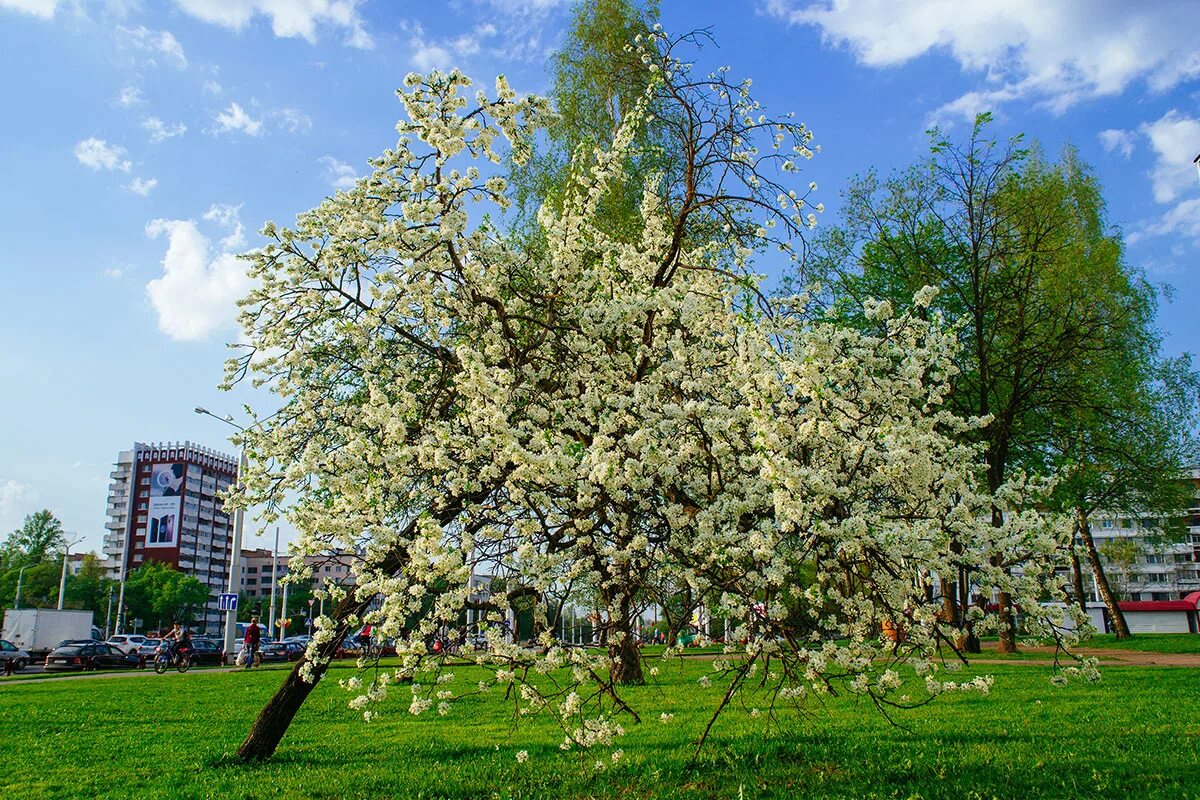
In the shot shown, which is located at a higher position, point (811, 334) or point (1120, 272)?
point (1120, 272)

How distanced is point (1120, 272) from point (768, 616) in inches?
1023

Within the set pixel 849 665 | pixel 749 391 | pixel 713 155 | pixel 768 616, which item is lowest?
pixel 849 665

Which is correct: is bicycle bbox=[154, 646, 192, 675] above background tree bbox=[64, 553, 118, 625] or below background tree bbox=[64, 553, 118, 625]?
below

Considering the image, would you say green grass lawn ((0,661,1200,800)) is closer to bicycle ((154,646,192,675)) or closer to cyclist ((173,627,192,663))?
bicycle ((154,646,192,675))

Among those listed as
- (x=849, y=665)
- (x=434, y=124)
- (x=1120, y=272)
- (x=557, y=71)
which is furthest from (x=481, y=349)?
(x=1120, y=272)

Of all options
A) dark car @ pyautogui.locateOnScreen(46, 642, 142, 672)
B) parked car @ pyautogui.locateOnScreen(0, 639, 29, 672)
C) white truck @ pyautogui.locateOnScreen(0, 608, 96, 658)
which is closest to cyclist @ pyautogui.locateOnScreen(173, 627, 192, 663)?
dark car @ pyautogui.locateOnScreen(46, 642, 142, 672)

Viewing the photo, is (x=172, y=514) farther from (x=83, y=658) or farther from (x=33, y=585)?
(x=83, y=658)

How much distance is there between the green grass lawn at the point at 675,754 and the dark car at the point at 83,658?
21.4 m

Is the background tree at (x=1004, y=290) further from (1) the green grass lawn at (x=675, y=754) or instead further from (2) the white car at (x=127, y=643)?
(2) the white car at (x=127, y=643)

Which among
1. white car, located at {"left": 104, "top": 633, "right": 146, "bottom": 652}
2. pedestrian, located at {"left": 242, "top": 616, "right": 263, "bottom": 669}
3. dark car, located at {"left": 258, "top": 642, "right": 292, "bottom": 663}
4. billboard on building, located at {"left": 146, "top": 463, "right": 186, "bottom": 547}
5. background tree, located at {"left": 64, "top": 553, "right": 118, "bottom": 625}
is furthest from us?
billboard on building, located at {"left": 146, "top": 463, "right": 186, "bottom": 547}

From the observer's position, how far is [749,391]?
5.93 meters

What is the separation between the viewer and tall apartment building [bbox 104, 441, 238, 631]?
10612 centimetres

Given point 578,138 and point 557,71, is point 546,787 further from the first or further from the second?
point 557,71

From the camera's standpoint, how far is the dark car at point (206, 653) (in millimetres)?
32094
